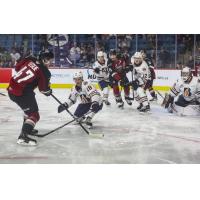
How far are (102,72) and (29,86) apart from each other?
657 millimetres

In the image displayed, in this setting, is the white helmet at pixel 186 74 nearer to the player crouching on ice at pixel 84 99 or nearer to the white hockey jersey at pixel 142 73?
the white hockey jersey at pixel 142 73

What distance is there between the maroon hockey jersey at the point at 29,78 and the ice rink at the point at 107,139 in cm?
11

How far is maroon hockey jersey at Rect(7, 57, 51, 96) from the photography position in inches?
146

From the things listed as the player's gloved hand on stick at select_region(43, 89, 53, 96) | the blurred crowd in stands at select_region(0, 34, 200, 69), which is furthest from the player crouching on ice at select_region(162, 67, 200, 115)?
the player's gloved hand on stick at select_region(43, 89, 53, 96)

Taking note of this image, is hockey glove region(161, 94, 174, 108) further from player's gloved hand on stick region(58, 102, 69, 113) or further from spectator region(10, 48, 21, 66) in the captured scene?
spectator region(10, 48, 21, 66)

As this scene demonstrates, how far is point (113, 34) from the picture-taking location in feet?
12.7

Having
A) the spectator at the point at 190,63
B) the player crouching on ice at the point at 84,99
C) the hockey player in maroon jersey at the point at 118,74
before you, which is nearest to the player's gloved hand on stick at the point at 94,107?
the player crouching on ice at the point at 84,99

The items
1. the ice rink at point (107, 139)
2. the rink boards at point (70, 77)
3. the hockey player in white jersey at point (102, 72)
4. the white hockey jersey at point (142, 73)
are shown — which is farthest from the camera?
the white hockey jersey at point (142, 73)

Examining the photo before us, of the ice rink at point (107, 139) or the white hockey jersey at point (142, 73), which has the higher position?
the white hockey jersey at point (142, 73)

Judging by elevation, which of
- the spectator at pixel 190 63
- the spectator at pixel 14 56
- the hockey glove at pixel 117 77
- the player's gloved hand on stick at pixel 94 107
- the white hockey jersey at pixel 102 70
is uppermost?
the spectator at pixel 14 56

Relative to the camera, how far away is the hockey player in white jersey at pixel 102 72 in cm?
393
